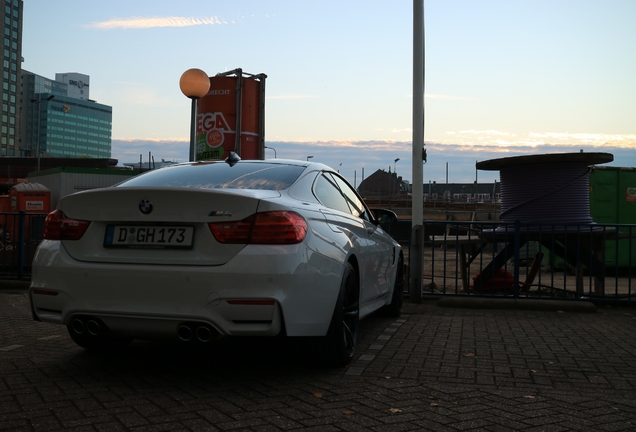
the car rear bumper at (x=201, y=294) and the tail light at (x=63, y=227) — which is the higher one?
the tail light at (x=63, y=227)

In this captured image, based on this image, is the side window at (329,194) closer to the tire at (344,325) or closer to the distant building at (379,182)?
the tire at (344,325)

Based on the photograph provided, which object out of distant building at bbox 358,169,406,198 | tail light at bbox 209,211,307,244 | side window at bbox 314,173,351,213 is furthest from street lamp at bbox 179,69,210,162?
distant building at bbox 358,169,406,198

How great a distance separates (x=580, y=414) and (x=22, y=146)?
172 metres

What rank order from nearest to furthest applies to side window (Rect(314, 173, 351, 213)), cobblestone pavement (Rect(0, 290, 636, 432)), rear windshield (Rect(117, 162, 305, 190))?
cobblestone pavement (Rect(0, 290, 636, 432))
rear windshield (Rect(117, 162, 305, 190))
side window (Rect(314, 173, 351, 213))

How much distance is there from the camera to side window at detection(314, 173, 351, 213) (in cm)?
532

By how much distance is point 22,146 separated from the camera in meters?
160

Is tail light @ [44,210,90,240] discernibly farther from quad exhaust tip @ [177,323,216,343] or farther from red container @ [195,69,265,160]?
red container @ [195,69,265,160]

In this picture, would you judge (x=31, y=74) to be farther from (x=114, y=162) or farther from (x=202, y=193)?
(x=202, y=193)

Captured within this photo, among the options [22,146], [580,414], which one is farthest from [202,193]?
[22,146]

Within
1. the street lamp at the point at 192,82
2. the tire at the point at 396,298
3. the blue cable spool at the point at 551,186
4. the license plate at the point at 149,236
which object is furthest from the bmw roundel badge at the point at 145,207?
the street lamp at the point at 192,82

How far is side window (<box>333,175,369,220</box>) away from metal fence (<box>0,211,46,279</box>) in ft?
22.4

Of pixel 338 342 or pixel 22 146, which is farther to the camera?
pixel 22 146

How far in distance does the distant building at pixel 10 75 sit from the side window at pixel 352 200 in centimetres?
15424

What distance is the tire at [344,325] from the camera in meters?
4.73
